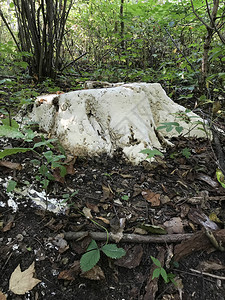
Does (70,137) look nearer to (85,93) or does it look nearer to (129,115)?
(85,93)

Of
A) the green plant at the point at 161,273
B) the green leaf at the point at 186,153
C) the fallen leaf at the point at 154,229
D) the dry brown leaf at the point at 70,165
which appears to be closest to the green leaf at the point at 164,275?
the green plant at the point at 161,273

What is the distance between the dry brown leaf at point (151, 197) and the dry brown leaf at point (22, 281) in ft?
3.35

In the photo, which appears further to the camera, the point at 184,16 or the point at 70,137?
the point at 184,16

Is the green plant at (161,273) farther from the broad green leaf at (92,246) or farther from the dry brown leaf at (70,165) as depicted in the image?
the dry brown leaf at (70,165)

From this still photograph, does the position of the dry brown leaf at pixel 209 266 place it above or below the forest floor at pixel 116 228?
below

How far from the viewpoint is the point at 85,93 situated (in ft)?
8.16

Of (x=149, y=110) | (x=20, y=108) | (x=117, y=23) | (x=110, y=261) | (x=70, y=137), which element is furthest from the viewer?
(x=117, y=23)

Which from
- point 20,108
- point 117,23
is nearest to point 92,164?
point 20,108

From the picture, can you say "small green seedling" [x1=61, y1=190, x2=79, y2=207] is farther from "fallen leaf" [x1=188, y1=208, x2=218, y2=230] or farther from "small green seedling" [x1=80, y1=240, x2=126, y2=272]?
"fallen leaf" [x1=188, y1=208, x2=218, y2=230]

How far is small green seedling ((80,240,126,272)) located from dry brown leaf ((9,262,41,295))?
285mm

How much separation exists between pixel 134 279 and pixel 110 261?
6.8 inches

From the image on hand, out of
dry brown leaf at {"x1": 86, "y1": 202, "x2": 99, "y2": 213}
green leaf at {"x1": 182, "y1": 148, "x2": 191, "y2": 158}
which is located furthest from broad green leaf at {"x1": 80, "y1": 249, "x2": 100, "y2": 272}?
green leaf at {"x1": 182, "y1": 148, "x2": 191, "y2": 158}

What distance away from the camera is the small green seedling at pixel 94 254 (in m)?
1.17

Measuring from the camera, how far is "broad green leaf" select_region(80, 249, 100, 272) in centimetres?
115
